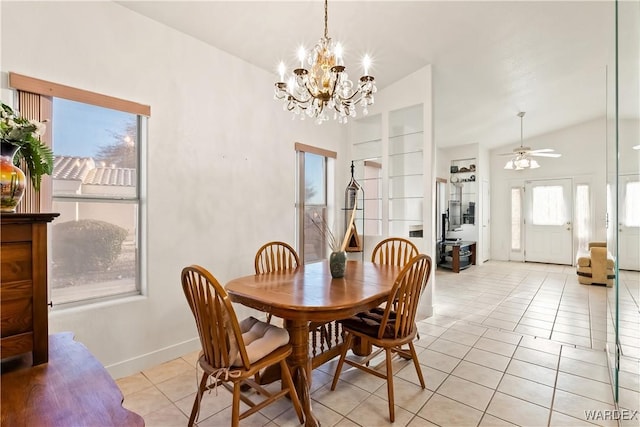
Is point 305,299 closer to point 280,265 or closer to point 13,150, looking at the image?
point 280,265

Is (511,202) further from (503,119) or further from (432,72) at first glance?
(432,72)

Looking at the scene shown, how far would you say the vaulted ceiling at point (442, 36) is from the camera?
258cm

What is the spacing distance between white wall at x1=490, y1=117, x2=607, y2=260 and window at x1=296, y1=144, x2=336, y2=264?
180 inches

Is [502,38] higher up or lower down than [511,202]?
higher up

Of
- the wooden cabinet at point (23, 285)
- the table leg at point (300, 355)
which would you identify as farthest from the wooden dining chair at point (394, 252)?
the wooden cabinet at point (23, 285)

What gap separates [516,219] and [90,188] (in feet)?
29.1

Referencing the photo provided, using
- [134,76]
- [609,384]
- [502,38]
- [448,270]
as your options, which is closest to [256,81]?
[134,76]

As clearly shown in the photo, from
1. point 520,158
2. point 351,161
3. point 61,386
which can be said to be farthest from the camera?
point 520,158

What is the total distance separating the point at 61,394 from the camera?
971 millimetres

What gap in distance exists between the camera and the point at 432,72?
12.2 ft

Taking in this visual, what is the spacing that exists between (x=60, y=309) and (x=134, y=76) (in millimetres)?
1850

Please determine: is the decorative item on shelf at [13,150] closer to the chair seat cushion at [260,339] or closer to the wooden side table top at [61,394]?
the wooden side table top at [61,394]

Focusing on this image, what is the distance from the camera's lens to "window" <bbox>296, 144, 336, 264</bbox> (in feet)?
12.8

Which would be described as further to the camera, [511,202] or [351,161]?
[511,202]
